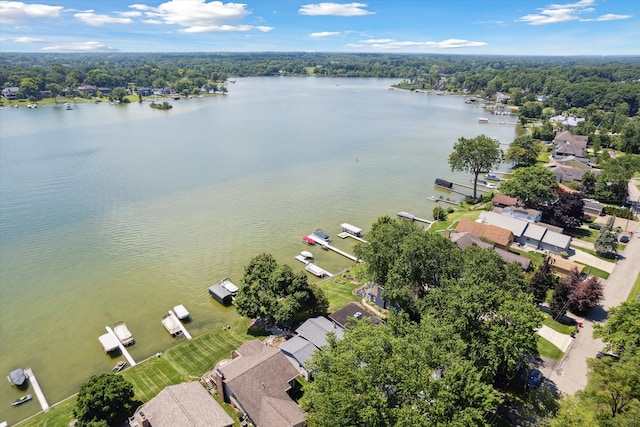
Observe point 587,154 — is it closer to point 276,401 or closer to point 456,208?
point 456,208

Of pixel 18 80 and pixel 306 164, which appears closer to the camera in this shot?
pixel 306 164

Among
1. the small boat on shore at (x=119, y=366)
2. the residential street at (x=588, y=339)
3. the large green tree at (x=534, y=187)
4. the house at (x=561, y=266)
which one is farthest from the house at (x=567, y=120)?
the small boat on shore at (x=119, y=366)

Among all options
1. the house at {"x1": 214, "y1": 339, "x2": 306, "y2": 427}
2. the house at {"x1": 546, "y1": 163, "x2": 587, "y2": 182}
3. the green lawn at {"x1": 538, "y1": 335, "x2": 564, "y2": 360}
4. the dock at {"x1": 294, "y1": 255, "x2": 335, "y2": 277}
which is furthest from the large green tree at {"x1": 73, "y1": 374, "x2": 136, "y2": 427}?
the house at {"x1": 546, "y1": 163, "x2": 587, "y2": 182}

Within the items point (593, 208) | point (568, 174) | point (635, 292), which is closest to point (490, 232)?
point (635, 292)

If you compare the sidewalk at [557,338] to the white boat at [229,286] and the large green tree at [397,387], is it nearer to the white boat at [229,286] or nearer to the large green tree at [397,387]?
the large green tree at [397,387]

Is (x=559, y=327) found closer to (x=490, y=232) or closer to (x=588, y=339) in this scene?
(x=588, y=339)

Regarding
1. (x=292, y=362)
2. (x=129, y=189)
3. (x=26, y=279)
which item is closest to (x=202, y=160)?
(x=129, y=189)

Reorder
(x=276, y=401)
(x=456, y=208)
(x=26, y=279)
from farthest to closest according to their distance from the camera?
(x=456, y=208)
(x=26, y=279)
(x=276, y=401)
